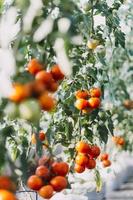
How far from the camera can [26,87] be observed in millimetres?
692

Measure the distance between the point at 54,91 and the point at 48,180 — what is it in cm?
24

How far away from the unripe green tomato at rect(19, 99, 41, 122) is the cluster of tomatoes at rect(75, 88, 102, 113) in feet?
2.76

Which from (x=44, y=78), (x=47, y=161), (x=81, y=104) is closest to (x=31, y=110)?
(x=44, y=78)

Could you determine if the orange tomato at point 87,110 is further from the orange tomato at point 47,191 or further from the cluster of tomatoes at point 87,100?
the orange tomato at point 47,191

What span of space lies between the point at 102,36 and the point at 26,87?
1167 mm

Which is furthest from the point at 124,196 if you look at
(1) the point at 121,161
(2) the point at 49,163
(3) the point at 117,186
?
(2) the point at 49,163

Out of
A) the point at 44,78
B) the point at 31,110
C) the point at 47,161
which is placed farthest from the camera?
the point at 47,161

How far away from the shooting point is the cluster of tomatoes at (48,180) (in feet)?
3.12

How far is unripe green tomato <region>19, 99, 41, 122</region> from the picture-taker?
67 centimetres

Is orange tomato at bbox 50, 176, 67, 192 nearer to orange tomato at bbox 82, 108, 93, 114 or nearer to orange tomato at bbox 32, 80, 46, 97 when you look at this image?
orange tomato at bbox 32, 80, 46, 97

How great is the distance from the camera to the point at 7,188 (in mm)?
798

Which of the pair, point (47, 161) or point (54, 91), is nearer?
point (54, 91)

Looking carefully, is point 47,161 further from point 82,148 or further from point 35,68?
point 82,148

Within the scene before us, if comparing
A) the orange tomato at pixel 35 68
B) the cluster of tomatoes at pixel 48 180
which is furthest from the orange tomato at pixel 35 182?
the orange tomato at pixel 35 68
